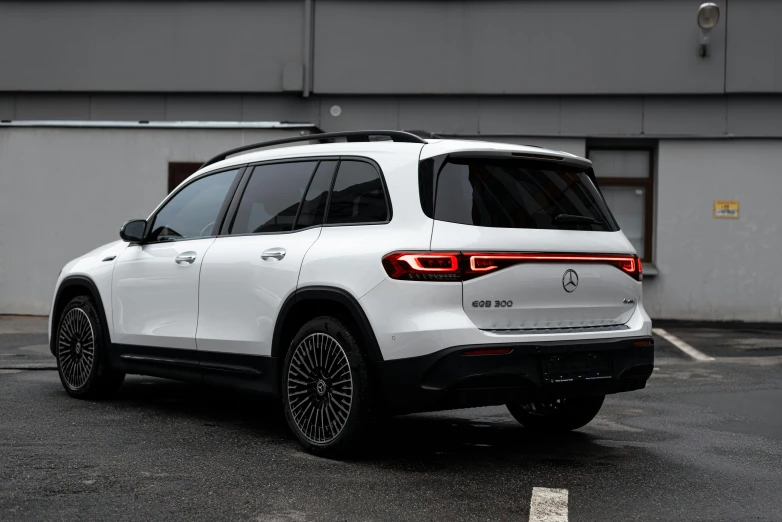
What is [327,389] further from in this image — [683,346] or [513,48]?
[513,48]

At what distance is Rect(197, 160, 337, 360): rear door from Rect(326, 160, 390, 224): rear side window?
0.10 m

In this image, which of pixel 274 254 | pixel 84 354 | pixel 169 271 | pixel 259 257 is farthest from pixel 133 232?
pixel 274 254

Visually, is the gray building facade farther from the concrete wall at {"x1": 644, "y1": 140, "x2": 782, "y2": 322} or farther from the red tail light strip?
the red tail light strip

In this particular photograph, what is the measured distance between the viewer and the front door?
6.74 m

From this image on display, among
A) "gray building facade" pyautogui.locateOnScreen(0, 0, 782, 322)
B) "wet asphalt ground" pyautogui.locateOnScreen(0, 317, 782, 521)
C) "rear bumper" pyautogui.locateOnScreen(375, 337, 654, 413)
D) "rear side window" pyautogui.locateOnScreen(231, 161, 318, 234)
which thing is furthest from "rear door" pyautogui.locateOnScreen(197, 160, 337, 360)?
"gray building facade" pyautogui.locateOnScreen(0, 0, 782, 322)

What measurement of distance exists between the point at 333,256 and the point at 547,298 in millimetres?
1198

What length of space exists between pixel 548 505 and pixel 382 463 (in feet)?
3.85

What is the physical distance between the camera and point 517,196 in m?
5.55

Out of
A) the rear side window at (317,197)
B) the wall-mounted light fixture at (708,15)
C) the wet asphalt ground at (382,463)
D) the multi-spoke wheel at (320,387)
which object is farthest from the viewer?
the wall-mounted light fixture at (708,15)

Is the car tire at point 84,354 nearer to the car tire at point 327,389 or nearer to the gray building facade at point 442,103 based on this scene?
the car tire at point 327,389

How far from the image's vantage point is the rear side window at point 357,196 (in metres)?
5.57

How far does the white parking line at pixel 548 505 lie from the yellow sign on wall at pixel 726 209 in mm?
→ 12310

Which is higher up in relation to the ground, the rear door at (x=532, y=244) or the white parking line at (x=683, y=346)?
the rear door at (x=532, y=244)

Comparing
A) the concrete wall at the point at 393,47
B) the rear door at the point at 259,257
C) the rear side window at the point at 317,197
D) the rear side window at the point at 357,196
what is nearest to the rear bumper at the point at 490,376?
the rear side window at the point at 357,196
